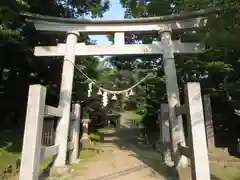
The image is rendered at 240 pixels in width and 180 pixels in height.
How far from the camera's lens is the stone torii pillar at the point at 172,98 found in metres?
5.67

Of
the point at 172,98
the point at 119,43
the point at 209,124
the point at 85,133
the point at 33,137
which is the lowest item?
the point at 85,133

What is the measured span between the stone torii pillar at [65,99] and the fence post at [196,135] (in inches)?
140

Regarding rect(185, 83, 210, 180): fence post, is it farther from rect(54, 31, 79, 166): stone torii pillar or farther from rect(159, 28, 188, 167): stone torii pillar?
rect(54, 31, 79, 166): stone torii pillar

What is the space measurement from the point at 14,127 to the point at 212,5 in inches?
445

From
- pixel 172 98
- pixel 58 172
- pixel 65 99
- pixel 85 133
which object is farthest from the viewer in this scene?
pixel 85 133

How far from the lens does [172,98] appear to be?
20.3ft

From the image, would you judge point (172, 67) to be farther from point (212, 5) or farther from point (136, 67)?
point (136, 67)

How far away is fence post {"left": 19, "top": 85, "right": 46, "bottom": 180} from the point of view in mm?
3944

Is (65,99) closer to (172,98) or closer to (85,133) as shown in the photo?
(172,98)

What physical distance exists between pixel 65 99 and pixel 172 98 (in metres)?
3.32

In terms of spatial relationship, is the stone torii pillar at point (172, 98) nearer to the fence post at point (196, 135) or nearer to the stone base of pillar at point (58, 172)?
the fence post at point (196, 135)

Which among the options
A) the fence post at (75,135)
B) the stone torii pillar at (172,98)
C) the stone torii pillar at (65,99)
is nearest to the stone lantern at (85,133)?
the fence post at (75,135)

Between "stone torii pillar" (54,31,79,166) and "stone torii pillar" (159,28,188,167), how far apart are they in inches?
122

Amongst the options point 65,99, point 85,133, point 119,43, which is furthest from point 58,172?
point 85,133
